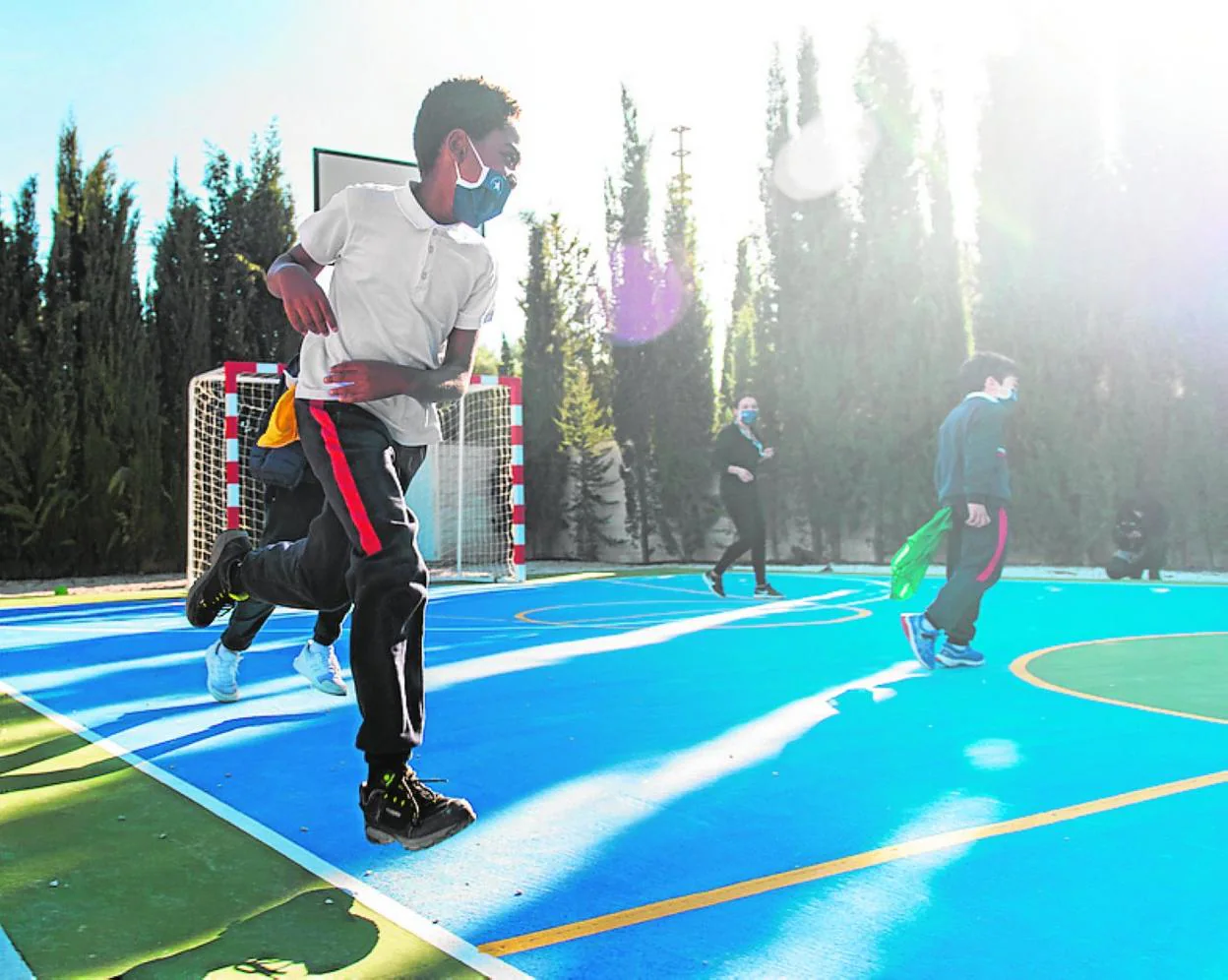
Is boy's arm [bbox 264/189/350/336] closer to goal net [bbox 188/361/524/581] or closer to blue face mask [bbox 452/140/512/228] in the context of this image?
blue face mask [bbox 452/140/512/228]

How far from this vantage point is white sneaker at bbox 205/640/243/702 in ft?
15.1

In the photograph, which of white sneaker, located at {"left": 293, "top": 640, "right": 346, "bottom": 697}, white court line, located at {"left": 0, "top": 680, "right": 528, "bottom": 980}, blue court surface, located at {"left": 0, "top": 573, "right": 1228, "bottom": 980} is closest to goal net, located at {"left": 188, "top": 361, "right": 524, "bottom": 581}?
blue court surface, located at {"left": 0, "top": 573, "right": 1228, "bottom": 980}

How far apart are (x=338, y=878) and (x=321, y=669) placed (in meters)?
2.47

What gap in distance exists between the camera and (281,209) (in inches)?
667

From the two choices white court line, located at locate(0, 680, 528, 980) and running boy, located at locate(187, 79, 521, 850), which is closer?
white court line, located at locate(0, 680, 528, 980)

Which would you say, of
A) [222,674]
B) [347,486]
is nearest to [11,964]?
[347,486]

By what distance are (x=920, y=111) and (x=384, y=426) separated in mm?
14475

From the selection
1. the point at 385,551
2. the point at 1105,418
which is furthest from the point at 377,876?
the point at 1105,418

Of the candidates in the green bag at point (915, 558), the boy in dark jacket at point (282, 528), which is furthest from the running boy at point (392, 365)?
the green bag at point (915, 558)

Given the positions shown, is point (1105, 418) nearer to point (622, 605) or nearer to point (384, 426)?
point (622, 605)

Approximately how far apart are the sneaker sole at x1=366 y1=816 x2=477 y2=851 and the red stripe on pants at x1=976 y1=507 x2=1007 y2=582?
3.62m

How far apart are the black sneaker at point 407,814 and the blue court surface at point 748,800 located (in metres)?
Result: 0.07

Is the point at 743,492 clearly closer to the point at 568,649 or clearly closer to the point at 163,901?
the point at 568,649

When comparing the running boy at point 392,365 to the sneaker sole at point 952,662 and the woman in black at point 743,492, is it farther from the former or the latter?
the woman in black at point 743,492
